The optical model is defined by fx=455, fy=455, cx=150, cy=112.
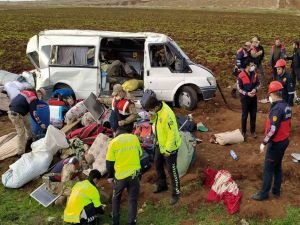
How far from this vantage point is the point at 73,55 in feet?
45.4

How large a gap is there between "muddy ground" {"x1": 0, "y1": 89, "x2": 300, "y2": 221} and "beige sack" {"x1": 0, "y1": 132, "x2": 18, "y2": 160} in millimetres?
154

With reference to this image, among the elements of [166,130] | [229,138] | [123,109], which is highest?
[166,130]

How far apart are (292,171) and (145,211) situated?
314 cm

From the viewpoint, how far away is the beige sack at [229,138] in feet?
36.1

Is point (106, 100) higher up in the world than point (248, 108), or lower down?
lower down

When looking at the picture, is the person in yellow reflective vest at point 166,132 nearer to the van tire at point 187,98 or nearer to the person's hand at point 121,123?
the person's hand at point 121,123

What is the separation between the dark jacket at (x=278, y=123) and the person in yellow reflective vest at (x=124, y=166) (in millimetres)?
2182

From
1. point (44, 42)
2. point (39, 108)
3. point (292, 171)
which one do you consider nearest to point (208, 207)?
point (292, 171)

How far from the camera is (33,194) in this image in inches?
349

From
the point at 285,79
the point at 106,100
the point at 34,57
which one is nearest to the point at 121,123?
the point at 106,100

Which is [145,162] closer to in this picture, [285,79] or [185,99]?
[285,79]

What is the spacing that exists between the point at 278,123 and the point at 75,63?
7916 mm

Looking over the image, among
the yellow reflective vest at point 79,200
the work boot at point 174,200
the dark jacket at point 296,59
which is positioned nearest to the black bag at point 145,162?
the work boot at point 174,200

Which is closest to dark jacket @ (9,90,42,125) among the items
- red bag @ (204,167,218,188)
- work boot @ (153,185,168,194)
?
work boot @ (153,185,168,194)
